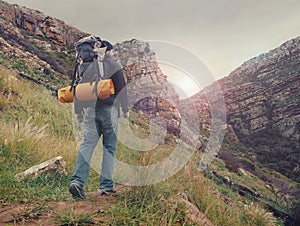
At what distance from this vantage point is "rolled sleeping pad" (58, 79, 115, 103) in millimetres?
3383

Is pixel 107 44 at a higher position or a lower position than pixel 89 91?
higher

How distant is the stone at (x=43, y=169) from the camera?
369 cm

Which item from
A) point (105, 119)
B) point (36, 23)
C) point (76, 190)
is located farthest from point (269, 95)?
point (76, 190)

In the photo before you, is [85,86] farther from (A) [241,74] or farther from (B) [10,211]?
(A) [241,74]

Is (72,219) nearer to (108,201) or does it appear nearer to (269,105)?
(108,201)

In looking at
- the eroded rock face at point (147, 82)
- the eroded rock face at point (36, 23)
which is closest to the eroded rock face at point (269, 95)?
the eroded rock face at point (36, 23)

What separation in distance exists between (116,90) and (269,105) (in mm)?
76596

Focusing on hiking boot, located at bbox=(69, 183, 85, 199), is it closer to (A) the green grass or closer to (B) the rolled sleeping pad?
(A) the green grass

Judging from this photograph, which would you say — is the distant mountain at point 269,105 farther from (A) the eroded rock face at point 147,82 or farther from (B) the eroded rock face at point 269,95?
(A) the eroded rock face at point 147,82

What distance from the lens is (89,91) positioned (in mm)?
3471

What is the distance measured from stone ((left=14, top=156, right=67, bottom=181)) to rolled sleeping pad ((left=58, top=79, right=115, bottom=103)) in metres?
0.91

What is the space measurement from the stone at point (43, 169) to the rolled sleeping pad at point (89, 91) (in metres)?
0.91

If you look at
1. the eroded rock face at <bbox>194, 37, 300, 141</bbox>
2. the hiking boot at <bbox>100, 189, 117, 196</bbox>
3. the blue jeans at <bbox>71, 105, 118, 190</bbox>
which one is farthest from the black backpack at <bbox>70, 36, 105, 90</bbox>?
the eroded rock face at <bbox>194, 37, 300, 141</bbox>

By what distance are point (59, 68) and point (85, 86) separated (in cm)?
2751
